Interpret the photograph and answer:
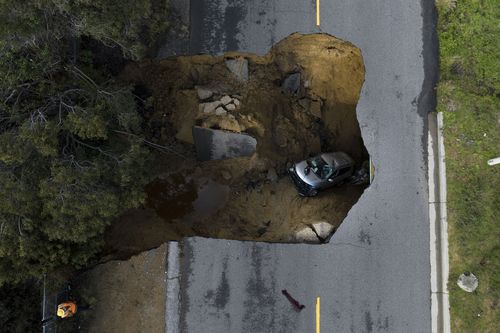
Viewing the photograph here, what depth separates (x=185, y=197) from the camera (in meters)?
15.8

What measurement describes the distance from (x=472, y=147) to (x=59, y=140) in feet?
38.9

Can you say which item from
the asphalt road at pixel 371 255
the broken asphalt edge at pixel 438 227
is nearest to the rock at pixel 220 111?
the asphalt road at pixel 371 255

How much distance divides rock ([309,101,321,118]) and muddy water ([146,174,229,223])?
4049 mm

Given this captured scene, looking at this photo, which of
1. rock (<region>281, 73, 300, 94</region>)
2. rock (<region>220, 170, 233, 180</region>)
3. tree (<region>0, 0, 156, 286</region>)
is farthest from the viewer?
rock (<region>281, 73, 300, 94</region>)

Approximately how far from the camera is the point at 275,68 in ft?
51.5

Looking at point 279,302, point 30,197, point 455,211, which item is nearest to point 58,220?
point 30,197

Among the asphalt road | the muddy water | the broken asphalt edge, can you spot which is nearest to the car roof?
the asphalt road

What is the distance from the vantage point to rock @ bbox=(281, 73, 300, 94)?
15922 mm

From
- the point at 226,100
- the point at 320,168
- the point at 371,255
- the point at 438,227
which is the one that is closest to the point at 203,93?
the point at 226,100

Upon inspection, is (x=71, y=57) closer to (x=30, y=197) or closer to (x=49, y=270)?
(x=30, y=197)

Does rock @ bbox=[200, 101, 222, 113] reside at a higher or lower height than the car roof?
higher

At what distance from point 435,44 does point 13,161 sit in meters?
12.6

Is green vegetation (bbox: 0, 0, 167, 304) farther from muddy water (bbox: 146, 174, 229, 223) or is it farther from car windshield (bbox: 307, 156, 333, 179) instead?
car windshield (bbox: 307, 156, 333, 179)

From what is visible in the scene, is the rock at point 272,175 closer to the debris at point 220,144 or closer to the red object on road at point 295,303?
the debris at point 220,144
